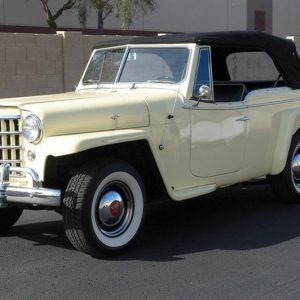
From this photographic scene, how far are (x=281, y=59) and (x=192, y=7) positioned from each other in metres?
24.3

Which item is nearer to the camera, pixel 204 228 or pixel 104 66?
pixel 204 228

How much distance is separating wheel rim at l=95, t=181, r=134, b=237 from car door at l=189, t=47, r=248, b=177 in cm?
83

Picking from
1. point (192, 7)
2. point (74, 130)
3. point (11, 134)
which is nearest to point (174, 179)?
point (74, 130)

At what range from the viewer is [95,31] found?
2652cm

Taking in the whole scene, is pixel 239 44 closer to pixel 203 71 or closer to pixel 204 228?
pixel 203 71

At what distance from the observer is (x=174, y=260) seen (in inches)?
200

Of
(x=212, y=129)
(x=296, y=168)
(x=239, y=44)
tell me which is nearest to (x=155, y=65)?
(x=212, y=129)

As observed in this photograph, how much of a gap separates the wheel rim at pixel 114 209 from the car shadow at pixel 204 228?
241mm

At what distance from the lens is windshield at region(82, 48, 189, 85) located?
6012 millimetres

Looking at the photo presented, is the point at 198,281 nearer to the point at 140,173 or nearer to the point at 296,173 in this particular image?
the point at 140,173

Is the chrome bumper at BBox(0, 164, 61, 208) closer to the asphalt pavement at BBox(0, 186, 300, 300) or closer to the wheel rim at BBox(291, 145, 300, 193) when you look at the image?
the asphalt pavement at BBox(0, 186, 300, 300)

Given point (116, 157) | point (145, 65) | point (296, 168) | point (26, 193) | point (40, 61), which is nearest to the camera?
point (26, 193)

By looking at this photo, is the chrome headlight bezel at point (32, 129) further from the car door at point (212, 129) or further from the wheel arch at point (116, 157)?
the car door at point (212, 129)

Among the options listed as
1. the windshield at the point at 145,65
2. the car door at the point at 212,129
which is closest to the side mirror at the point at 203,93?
the car door at the point at 212,129
